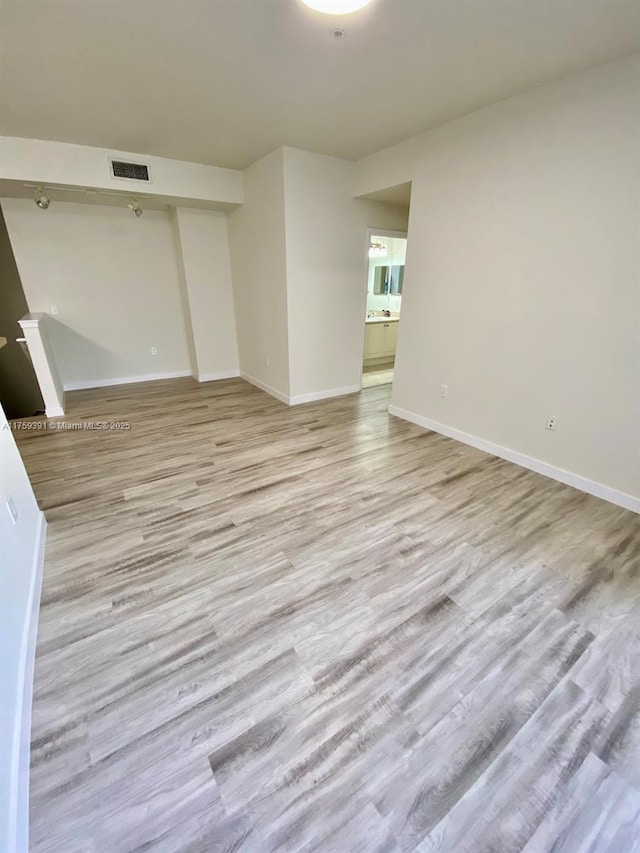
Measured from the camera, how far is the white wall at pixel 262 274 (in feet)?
12.3

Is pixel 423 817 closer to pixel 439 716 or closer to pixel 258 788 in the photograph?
pixel 439 716

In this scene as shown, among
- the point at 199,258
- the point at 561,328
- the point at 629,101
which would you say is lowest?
the point at 561,328

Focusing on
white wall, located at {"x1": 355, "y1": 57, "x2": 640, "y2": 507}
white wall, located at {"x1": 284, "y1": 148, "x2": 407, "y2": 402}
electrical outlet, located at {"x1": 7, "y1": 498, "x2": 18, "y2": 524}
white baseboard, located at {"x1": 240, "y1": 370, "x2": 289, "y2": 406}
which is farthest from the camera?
white baseboard, located at {"x1": 240, "y1": 370, "x2": 289, "y2": 406}

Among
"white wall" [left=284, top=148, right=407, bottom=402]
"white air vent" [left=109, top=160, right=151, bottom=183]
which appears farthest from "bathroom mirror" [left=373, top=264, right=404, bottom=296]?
"white air vent" [left=109, top=160, right=151, bottom=183]

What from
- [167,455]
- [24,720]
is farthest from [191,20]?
[24,720]

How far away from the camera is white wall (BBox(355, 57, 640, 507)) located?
7.13 feet

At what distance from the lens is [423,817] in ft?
3.37

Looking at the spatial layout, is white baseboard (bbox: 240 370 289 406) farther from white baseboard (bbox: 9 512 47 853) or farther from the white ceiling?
white baseboard (bbox: 9 512 47 853)

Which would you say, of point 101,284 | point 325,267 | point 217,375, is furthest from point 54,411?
point 325,267

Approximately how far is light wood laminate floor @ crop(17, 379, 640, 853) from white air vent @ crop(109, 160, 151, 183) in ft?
9.82

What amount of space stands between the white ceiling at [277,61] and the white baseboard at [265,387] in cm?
256

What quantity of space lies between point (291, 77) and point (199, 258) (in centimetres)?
297

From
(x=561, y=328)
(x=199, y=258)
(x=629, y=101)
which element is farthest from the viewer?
(x=199, y=258)

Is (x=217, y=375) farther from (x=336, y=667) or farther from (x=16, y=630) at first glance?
(x=336, y=667)
